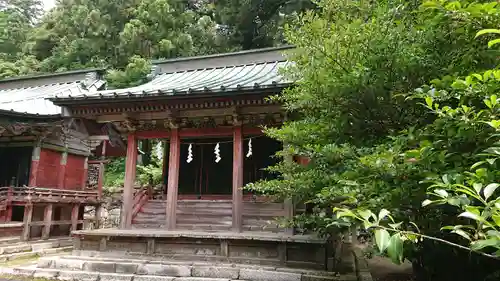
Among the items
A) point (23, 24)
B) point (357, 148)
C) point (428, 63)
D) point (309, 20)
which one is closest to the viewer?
point (428, 63)

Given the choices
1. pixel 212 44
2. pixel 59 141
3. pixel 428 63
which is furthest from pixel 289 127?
pixel 212 44

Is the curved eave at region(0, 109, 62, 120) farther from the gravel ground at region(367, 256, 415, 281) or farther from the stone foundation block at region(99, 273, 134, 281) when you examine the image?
the gravel ground at region(367, 256, 415, 281)

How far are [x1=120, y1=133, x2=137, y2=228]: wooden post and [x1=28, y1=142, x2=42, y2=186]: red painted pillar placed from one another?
6575 millimetres

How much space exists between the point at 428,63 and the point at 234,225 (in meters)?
5.54

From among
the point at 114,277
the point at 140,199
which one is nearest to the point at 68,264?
the point at 114,277

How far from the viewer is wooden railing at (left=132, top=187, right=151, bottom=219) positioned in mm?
9937

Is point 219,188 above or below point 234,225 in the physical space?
above

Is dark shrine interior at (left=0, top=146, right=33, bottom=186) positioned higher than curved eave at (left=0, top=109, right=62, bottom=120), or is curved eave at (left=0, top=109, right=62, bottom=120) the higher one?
curved eave at (left=0, top=109, right=62, bottom=120)

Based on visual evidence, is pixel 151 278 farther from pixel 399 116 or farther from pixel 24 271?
pixel 399 116

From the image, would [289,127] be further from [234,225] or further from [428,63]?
[234,225]

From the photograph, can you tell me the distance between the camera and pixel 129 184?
877 cm

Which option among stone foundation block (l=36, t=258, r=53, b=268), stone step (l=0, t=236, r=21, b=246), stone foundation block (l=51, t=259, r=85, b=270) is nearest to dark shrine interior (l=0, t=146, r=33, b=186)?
stone step (l=0, t=236, r=21, b=246)

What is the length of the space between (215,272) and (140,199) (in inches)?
162

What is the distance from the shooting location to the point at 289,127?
480 centimetres
